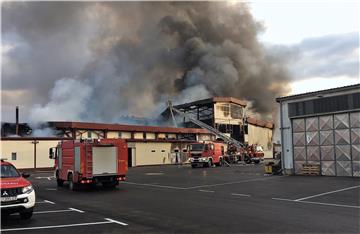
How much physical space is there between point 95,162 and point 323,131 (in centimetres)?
1484

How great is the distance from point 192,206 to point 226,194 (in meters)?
3.75

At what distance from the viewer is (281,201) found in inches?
539

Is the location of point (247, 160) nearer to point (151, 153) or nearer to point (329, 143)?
point (151, 153)

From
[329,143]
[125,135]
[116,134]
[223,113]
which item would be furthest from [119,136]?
[329,143]

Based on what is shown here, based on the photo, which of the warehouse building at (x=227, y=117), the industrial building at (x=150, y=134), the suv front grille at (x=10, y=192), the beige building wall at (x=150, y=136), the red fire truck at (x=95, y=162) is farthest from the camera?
the warehouse building at (x=227, y=117)

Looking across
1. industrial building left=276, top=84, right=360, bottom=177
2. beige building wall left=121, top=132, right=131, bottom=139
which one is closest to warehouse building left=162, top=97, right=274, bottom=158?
beige building wall left=121, top=132, right=131, bottom=139

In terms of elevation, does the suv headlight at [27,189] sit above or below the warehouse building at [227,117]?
below

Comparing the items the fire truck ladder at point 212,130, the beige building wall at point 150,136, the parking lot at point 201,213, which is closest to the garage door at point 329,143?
the parking lot at point 201,213

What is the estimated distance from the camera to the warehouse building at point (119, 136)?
1535 inches

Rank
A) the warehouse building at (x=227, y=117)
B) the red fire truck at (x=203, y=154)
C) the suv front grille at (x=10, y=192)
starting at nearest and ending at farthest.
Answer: the suv front grille at (x=10, y=192) < the red fire truck at (x=203, y=154) < the warehouse building at (x=227, y=117)

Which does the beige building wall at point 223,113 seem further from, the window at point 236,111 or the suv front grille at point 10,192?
the suv front grille at point 10,192

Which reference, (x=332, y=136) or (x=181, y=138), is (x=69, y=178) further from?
(x=181, y=138)

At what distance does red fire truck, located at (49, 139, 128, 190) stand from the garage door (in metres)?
13.0

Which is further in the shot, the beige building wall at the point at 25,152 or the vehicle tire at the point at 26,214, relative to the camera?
the beige building wall at the point at 25,152
